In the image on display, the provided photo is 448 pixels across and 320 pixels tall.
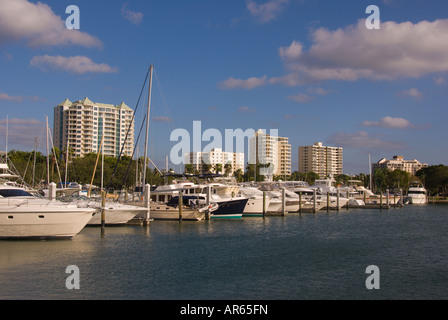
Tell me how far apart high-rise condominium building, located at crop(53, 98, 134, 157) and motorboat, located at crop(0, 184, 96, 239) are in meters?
141

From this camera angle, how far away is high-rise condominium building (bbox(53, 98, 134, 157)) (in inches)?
6496

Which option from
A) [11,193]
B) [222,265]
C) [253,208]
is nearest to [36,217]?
[11,193]

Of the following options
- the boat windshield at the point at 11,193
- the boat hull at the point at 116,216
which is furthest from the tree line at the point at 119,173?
the boat windshield at the point at 11,193

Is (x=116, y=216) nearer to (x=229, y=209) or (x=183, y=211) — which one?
(x=183, y=211)

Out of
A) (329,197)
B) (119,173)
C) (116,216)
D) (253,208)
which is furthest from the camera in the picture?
(119,173)

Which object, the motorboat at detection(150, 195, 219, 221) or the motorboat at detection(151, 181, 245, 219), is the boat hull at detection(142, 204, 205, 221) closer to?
the motorboat at detection(150, 195, 219, 221)

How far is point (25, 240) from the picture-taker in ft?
84.7

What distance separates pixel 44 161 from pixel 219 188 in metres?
67.6

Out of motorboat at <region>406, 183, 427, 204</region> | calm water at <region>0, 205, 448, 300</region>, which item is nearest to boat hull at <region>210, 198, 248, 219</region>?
calm water at <region>0, 205, 448, 300</region>

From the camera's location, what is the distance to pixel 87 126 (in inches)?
6585

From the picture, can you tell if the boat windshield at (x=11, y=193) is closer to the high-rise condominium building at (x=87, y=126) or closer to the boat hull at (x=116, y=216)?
the boat hull at (x=116, y=216)

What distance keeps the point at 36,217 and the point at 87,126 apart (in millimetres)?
148426
